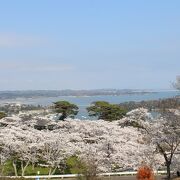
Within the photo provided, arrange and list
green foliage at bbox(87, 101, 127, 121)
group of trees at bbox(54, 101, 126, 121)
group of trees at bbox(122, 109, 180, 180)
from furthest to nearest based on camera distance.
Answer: group of trees at bbox(54, 101, 126, 121), green foliage at bbox(87, 101, 127, 121), group of trees at bbox(122, 109, 180, 180)

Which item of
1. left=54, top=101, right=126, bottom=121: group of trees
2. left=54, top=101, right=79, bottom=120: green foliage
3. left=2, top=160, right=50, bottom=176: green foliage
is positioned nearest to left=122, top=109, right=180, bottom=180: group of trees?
left=2, top=160, right=50, bottom=176: green foliage

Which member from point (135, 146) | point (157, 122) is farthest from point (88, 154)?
point (157, 122)

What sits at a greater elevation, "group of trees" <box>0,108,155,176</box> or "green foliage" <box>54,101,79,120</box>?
"green foliage" <box>54,101,79,120</box>

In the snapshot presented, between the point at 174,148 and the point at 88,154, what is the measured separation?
31.8 ft

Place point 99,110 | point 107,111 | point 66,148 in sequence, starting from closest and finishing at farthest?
point 66,148 → point 107,111 → point 99,110

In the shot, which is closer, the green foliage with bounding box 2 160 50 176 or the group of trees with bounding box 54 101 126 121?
the green foliage with bounding box 2 160 50 176

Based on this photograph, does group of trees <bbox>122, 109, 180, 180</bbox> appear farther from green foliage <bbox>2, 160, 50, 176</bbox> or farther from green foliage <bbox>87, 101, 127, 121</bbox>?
green foliage <bbox>87, 101, 127, 121</bbox>

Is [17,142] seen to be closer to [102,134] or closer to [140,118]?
[102,134]

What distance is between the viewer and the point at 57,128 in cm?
5256

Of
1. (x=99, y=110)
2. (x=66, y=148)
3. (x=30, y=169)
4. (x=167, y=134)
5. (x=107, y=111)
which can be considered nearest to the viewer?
(x=167, y=134)

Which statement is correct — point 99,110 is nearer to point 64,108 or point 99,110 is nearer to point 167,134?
point 64,108

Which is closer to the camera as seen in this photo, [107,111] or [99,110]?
[107,111]

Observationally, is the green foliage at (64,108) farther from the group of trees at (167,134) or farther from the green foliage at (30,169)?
the group of trees at (167,134)

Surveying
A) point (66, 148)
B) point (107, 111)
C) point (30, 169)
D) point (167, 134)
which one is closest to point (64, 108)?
point (107, 111)
